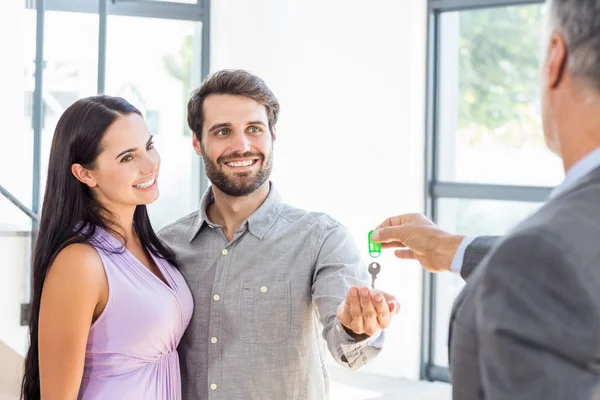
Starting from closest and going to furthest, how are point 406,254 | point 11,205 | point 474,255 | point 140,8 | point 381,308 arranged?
point 474,255, point 406,254, point 381,308, point 11,205, point 140,8

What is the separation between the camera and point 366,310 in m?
1.84

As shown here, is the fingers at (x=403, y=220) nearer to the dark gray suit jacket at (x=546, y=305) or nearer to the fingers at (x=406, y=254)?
the fingers at (x=406, y=254)

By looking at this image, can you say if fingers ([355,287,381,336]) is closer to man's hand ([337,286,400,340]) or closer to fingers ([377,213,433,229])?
man's hand ([337,286,400,340])

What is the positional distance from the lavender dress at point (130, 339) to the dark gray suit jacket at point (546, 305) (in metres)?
1.32

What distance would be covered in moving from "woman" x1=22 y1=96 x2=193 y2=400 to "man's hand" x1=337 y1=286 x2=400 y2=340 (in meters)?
0.48

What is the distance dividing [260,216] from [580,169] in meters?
1.46

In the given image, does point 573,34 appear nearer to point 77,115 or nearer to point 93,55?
point 77,115

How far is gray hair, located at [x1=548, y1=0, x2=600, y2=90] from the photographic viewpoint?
90 cm

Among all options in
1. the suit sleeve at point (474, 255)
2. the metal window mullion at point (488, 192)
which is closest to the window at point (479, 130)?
the metal window mullion at point (488, 192)

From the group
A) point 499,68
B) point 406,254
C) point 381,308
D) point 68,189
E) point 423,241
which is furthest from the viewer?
point 499,68

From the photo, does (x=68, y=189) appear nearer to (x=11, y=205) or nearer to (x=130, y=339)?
(x=130, y=339)

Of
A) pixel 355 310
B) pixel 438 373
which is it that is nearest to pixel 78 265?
pixel 355 310

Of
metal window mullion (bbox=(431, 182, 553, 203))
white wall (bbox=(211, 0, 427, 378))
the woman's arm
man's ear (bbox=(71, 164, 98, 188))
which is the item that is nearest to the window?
metal window mullion (bbox=(431, 182, 553, 203))

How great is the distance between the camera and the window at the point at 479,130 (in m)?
5.23
